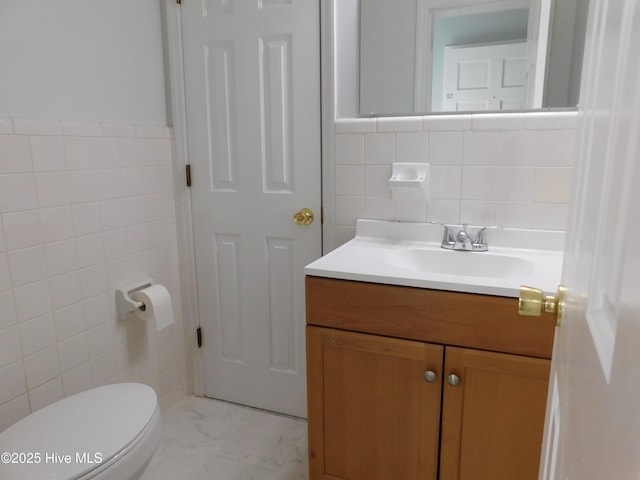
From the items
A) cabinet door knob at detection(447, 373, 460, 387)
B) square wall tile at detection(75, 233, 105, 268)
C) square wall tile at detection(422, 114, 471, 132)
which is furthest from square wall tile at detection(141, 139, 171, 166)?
cabinet door knob at detection(447, 373, 460, 387)

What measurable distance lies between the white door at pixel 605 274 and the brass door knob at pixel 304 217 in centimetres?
124

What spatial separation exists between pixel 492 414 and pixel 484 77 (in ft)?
3.58

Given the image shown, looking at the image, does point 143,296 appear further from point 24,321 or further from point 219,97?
point 219,97

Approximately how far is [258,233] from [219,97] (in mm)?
571

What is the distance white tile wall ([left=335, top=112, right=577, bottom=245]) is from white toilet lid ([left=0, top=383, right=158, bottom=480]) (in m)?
0.96

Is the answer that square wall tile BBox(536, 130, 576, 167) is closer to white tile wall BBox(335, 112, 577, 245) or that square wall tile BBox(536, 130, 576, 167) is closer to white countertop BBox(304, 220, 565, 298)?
white tile wall BBox(335, 112, 577, 245)

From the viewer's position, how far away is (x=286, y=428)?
194 cm

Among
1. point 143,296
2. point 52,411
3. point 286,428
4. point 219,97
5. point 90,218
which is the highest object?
point 219,97

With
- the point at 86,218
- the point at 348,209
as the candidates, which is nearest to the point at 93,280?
the point at 86,218

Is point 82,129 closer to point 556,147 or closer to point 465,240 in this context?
point 465,240

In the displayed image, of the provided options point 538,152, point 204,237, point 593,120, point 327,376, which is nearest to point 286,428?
point 327,376

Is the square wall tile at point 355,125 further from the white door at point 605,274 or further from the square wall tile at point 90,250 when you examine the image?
the white door at point 605,274

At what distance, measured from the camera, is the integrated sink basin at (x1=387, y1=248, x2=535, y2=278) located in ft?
4.67

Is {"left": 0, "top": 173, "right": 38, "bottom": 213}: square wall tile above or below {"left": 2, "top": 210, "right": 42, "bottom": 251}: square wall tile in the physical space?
above
